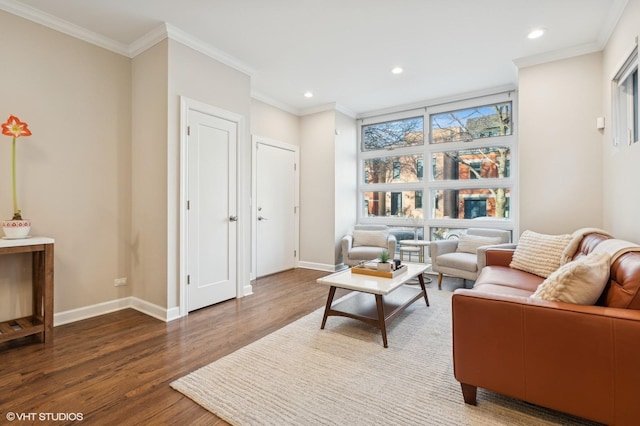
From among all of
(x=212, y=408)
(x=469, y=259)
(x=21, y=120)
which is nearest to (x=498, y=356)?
(x=212, y=408)

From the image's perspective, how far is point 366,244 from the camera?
4.90 m

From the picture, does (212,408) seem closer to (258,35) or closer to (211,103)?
(211,103)

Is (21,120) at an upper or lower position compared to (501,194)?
upper

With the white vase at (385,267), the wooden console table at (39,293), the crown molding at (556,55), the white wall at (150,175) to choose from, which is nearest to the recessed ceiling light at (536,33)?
the crown molding at (556,55)

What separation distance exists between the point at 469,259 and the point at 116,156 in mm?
4148

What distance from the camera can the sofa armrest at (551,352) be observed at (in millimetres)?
1299

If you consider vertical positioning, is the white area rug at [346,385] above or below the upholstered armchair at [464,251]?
below

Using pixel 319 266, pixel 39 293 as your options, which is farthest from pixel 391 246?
pixel 39 293

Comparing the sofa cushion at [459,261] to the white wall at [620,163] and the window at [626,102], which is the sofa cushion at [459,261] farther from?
the window at [626,102]

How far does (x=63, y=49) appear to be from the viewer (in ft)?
9.37

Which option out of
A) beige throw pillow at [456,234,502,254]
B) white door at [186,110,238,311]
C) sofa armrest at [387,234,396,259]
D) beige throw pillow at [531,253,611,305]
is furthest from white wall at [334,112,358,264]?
beige throw pillow at [531,253,611,305]

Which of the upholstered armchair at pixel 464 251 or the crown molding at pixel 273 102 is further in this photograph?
the crown molding at pixel 273 102

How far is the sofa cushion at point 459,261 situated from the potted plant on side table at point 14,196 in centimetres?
421
